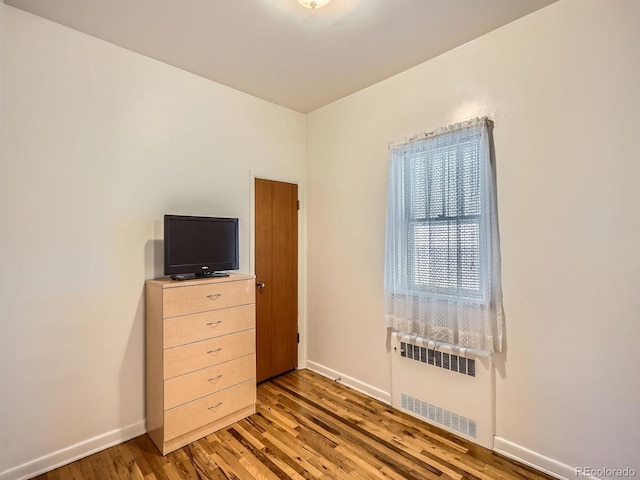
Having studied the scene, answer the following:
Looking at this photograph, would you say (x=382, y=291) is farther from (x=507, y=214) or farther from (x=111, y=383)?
(x=111, y=383)

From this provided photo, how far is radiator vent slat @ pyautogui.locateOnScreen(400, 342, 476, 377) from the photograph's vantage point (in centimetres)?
225

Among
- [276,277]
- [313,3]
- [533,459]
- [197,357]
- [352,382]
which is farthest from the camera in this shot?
[276,277]

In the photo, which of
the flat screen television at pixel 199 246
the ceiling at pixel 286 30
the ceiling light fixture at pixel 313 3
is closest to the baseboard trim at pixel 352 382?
the flat screen television at pixel 199 246

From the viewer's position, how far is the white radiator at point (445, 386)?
217 cm

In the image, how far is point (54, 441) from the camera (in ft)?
6.68

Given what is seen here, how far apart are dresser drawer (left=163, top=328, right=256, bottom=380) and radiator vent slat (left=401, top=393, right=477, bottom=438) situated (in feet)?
4.43

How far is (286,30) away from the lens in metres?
2.15

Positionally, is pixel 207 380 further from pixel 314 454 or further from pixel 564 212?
pixel 564 212

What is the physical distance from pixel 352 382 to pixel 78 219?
8.66 feet

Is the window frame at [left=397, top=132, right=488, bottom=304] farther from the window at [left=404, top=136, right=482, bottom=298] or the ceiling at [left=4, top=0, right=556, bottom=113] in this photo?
the ceiling at [left=4, top=0, right=556, bottom=113]

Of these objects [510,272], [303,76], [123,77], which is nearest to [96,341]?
[123,77]

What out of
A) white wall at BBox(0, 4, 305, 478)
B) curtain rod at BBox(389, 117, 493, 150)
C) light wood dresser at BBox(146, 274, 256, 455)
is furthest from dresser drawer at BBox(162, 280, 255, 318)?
curtain rod at BBox(389, 117, 493, 150)

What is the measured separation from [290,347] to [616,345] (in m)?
2.67

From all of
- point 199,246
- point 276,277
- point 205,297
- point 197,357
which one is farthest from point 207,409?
point 276,277
